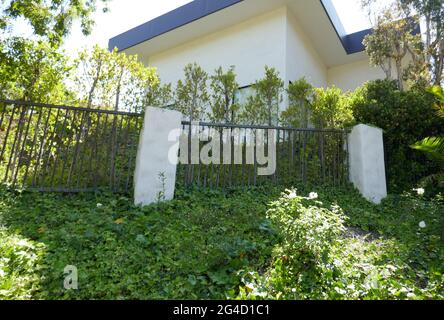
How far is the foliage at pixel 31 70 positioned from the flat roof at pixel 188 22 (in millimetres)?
6028

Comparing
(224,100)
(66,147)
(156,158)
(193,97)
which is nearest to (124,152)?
(156,158)

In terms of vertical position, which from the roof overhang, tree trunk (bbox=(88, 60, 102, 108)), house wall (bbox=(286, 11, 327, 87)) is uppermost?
the roof overhang

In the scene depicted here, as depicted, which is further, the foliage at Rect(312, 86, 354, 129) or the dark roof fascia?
the dark roof fascia

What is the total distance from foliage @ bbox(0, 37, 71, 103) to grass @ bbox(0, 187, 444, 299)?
2123mm

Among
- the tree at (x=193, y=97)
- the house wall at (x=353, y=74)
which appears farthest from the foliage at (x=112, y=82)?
the house wall at (x=353, y=74)

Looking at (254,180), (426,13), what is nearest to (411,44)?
(426,13)

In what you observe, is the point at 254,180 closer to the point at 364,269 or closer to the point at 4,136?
the point at 364,269

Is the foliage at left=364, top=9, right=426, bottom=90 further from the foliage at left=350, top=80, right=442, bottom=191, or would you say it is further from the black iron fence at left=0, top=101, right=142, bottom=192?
the black iron fence at left=0, top=101, right=142, bottom=192

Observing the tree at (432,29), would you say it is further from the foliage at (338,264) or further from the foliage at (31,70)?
the foliage at (31,70)

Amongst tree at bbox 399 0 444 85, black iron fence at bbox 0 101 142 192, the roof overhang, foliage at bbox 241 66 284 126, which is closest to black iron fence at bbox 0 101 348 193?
black iron fence at bbox 0 101 142 192

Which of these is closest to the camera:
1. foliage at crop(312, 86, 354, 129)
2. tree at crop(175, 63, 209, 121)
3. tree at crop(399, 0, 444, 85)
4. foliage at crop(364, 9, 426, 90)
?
foliage at crop(312, 86, 354, 129)

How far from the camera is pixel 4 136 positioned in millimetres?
5074

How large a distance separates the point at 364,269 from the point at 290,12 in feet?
30.7

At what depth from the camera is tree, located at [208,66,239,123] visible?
24.2ft
